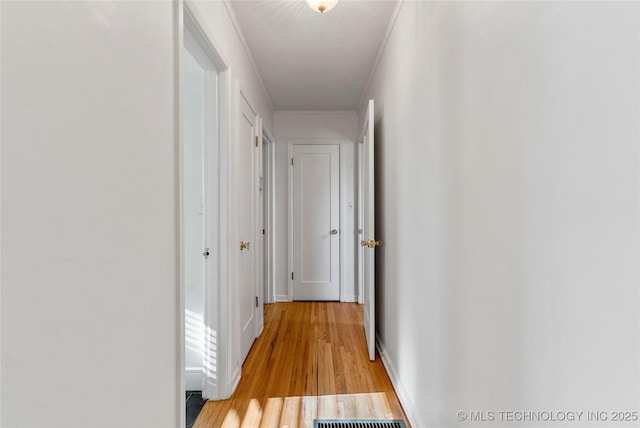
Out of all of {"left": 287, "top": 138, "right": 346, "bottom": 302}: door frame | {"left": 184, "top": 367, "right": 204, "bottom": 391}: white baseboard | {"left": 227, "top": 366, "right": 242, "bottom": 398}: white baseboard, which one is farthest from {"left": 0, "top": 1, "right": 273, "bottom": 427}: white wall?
{"left": 287, "top": 138, "right": 346, "bottom": 302}: door frame

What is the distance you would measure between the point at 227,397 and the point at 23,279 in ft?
5.54

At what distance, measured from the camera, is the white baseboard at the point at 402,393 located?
5.67 ft

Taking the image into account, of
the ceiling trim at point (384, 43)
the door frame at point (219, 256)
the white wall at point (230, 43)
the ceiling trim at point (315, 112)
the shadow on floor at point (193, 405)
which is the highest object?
the ceiling trim at point (315, 112)

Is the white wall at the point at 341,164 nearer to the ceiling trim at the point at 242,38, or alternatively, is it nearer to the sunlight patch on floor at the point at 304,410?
the ceiling trim at the point at 242,38

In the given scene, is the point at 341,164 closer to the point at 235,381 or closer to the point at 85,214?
the point at 235,381

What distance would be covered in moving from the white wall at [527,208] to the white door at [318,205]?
2707 millimetres

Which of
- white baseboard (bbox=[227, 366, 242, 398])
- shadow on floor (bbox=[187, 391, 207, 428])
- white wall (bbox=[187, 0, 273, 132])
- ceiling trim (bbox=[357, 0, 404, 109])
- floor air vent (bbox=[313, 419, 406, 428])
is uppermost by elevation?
ceiling trim (bbox=[357, 0, 404, 109])

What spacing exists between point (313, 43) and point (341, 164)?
6.35 feet

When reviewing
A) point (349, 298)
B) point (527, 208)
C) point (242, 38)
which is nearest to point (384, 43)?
point (242, 38)

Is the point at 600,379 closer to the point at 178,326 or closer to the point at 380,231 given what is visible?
the point at 178,326

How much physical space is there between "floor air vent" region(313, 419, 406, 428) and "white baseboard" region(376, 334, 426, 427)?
0.24 feet

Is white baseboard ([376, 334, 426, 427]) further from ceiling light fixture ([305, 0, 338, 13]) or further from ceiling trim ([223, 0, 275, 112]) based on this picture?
ceiling trim ([223, 0, 275, 112])

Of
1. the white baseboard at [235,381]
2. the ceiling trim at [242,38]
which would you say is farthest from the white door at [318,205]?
the white baseboard at [235,381]

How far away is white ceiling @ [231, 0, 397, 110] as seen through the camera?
2176 mm
